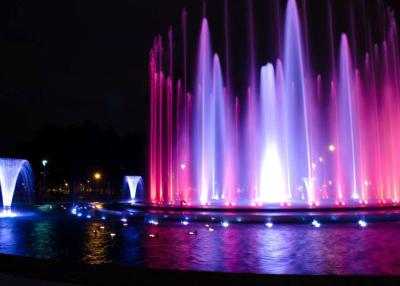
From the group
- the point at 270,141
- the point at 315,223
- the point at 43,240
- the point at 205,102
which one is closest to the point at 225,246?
the point at 43,240

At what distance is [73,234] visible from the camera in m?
15.2

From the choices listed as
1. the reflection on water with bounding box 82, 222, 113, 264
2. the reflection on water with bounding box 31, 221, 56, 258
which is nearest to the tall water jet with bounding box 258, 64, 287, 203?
the reflection on water with bounding box 82, 222, 113, 264

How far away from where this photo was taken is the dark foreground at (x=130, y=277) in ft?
22.8

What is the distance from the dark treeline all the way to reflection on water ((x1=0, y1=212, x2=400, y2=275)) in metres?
46.1

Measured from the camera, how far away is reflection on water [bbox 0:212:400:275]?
31.0 feet

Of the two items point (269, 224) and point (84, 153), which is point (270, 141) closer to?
point (269, 224)

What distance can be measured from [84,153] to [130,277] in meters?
Result: 60.8

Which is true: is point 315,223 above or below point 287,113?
below

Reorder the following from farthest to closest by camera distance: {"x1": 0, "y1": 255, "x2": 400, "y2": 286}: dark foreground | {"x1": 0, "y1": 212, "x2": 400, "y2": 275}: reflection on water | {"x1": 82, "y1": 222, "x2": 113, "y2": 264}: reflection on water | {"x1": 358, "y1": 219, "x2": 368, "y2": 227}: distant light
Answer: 1. {"x1": 358, "y1": 219, "x2": 368, "y2": 227}: distant light
2. {"x1": 82, "y1": 222, "x2": 113, "y2": 264}: reflection on water
3. {"x1": 0, "y1": 212, "x2": 400, "y2": 275}: reflection on water
4. {"x1": 0, "y1": 255, "x2": 400, "y2": 286}: dark foreground

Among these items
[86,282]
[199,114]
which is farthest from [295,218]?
[199,114]

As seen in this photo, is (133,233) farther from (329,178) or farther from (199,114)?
(329,178)

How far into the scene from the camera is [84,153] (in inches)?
2611

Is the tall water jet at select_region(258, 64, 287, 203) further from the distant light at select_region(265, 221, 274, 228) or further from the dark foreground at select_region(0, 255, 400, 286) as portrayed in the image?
the dark foreground at select_region(0, 255, 400, 286)

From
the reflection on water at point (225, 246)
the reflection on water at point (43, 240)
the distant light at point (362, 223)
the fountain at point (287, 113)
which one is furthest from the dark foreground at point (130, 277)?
the fountain at point (287, 113)
